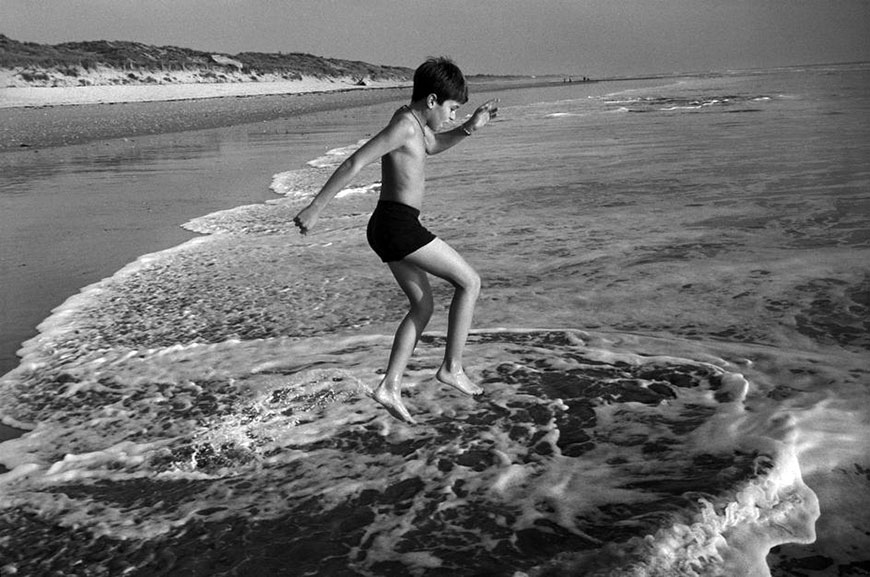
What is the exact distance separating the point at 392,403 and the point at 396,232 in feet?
2.62

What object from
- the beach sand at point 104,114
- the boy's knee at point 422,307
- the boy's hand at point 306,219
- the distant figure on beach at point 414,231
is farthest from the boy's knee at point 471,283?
the beach sand at point 104,114

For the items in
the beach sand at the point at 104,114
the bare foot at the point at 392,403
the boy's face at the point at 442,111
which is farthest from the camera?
the beach sand at the point at 104,114

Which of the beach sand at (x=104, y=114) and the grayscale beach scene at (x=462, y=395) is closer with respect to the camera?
the grayscale beach scene at (x=462, y=395)

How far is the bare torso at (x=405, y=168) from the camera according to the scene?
12.4 feet

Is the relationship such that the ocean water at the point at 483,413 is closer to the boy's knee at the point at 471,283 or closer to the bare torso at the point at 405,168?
the boy's knee at the point at 471,283

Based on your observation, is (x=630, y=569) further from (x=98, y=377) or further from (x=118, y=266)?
(x=118, y=266)

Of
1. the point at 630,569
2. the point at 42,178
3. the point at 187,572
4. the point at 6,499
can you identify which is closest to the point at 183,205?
the point at 42,178

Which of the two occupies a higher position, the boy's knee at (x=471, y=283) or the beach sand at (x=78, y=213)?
the boy's knee at (x=471, y=283)

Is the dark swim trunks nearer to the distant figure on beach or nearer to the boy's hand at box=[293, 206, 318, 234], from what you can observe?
the distant figure on beach

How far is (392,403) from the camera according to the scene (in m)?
3.70

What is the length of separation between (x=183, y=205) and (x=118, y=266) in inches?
140

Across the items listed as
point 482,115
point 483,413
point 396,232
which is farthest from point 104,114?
point 483,413

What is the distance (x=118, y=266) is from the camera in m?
7.18

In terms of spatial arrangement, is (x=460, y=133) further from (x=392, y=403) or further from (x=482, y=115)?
(x=392, y=403)
